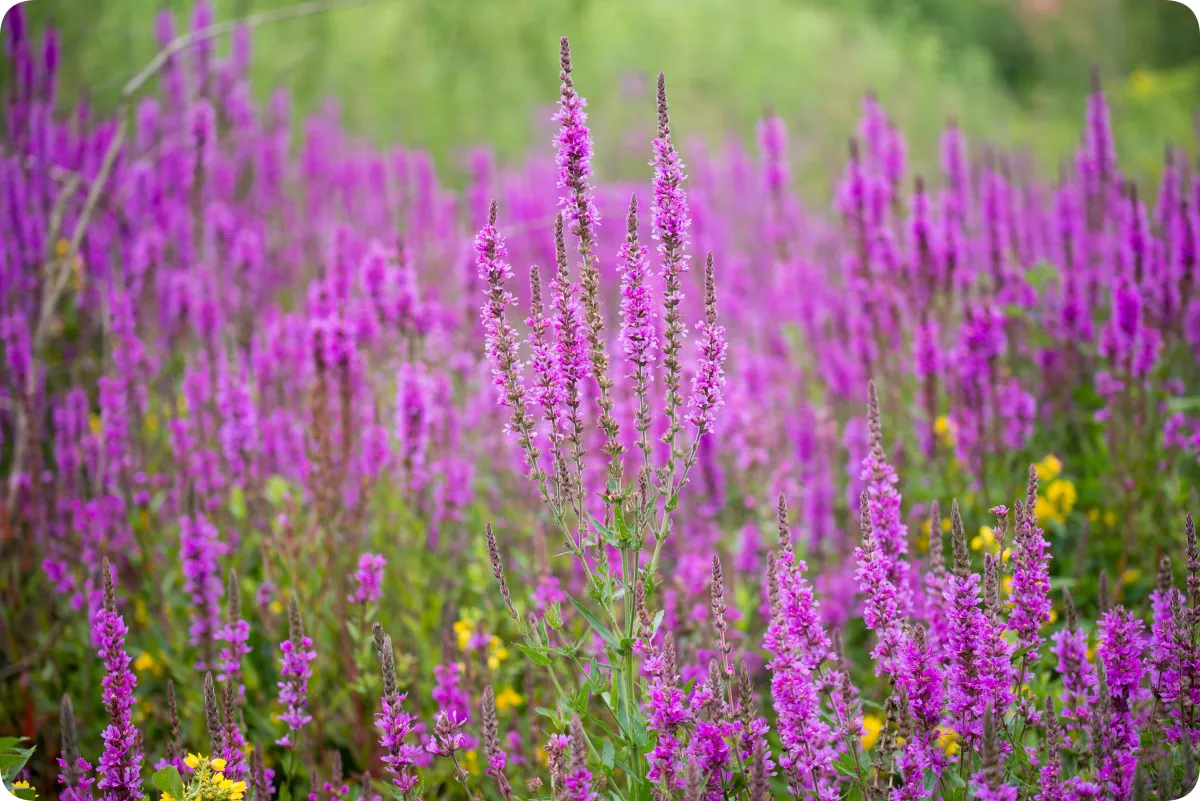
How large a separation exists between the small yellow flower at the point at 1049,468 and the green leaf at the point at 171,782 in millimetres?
2959

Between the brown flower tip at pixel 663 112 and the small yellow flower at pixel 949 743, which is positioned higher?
the brown flower tip at pixel 663 112

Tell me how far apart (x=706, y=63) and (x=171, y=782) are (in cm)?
540

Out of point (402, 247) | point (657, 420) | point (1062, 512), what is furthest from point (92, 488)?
point (1062, 512)

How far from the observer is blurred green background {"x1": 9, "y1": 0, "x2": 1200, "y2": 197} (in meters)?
4.25

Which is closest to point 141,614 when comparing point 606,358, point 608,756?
point 608,756

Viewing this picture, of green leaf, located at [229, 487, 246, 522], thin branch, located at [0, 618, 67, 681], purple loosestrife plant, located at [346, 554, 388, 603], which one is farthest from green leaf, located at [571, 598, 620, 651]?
green leaf, located at [229, 487, 246, 522]

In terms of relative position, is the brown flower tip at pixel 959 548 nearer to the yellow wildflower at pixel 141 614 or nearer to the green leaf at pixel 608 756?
the green leaf at pixel 608 756

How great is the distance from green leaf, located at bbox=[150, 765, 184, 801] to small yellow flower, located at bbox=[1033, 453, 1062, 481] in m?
2.96

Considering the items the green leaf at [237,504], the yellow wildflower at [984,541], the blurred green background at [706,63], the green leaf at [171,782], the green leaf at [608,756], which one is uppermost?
the blurred green background at [706,63]

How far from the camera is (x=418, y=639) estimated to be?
10.3ft

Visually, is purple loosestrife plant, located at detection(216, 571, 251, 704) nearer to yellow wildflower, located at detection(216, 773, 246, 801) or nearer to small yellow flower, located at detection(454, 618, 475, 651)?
yellow wildflower, located at detection(216, 773, 246, 801)

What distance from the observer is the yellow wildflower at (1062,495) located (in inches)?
142

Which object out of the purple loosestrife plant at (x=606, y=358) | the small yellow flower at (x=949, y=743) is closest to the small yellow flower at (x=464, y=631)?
the purple loosestrife plant at (x=606, y=358)

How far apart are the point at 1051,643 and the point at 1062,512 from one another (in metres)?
0.94
